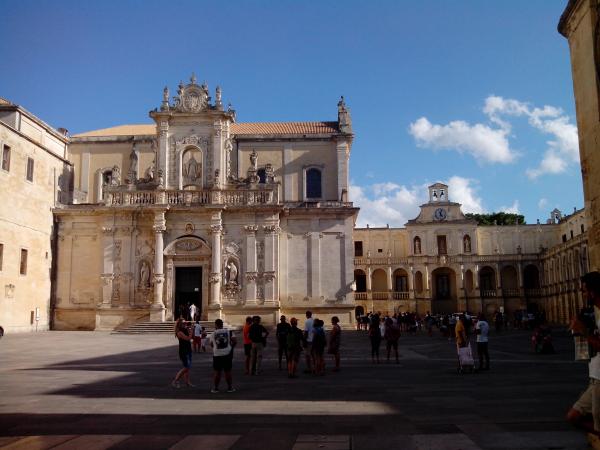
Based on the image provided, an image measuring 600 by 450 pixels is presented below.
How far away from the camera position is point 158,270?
38938mm

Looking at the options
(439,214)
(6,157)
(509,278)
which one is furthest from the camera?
(509,278)

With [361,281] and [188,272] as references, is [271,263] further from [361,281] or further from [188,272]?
[361,281]

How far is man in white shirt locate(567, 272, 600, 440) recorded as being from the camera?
21.2 ft

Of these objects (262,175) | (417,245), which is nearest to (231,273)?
(262,175)

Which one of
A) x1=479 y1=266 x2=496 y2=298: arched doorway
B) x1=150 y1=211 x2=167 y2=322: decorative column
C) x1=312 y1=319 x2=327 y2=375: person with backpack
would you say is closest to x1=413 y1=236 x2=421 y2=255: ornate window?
x1=479 y1=266 x2=496 y2=298: arched doorway

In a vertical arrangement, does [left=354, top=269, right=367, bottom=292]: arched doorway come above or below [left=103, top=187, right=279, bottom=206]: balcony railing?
below

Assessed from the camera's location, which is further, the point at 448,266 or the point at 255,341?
the point at 448,266

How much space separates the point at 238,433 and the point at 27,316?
33.5 metres

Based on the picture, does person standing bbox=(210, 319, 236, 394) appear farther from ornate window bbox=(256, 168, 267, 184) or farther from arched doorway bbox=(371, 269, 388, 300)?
arched doorway bbox=(371, 269, 388, 300)

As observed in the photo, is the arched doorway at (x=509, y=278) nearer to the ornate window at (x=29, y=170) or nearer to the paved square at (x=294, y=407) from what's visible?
the paved square at (x=294, y=407)

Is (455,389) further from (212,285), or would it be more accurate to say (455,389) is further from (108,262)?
(108,262)

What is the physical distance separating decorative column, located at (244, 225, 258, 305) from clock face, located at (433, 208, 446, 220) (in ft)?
109

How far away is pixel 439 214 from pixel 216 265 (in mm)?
35878

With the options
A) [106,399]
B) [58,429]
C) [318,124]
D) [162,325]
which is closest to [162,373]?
[106,399]
